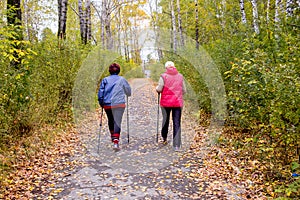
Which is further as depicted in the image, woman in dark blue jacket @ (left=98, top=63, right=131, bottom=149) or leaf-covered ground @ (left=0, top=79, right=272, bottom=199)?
woman in dark blue jacket @ (left=98, top=63, right=131, bottom=149)

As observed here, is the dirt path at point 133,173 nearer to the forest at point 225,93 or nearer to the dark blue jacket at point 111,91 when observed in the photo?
the forest at point 225,93

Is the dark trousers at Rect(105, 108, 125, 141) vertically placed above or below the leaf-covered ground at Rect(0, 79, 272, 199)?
above

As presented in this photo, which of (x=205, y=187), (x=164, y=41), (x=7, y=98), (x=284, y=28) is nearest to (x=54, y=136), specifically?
(x=7, y=98)

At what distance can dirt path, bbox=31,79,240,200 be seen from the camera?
505 cm

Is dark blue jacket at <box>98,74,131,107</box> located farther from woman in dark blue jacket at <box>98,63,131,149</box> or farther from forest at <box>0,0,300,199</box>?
forest at <box>0,0,300,199</box>

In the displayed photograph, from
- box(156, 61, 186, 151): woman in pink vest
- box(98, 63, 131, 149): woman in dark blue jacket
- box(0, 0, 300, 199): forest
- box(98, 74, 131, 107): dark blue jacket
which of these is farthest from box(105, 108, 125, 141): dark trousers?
box(0, 0, 300, 199): forest

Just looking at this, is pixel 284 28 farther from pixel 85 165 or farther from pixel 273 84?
pixel 85 165

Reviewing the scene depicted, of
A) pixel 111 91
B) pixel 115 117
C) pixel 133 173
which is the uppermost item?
pixel 111 91

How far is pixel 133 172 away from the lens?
602 centimetres

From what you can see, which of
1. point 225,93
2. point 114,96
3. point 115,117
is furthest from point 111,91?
point 225,93

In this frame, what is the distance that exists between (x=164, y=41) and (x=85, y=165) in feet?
104

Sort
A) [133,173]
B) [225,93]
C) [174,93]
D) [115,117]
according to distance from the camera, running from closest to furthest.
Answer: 1. [133,173]
2. [174,93]
3. [115,117]
4. [225,93]

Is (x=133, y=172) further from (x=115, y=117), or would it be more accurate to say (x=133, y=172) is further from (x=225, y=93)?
(x=225, y=93)

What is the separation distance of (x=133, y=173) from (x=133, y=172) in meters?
0.06
